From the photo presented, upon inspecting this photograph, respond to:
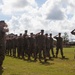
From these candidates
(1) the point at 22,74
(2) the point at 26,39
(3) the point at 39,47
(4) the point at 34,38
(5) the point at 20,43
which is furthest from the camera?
(5) the point at 20,43

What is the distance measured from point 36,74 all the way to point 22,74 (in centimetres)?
73

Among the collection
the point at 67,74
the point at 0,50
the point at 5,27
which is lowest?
the point at 67,74

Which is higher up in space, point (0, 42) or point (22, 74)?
point (0, 42)

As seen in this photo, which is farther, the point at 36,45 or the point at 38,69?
the point at 36,45

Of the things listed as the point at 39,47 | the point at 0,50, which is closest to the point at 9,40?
the point at 39,47

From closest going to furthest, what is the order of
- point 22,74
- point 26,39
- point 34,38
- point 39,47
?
point 22,74, point 39,47, point 34,38, point 26,39

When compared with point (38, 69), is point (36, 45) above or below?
above

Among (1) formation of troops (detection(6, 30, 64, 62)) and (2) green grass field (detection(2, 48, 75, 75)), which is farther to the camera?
(1) formation of troops (detection(6, 30, 64, 62))

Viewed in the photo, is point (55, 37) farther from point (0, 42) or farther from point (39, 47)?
point (0, 42)

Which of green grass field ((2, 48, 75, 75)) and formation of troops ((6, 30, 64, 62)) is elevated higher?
formation of troops ((6, 30, 64, 62))

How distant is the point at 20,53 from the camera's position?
115 feet

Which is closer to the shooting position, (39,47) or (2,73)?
(2,73)

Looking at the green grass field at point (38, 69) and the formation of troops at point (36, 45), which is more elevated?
the formation of troops at point (36, 45)

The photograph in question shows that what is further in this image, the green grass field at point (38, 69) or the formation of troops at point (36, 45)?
the formation of troops at point (36, 45)
